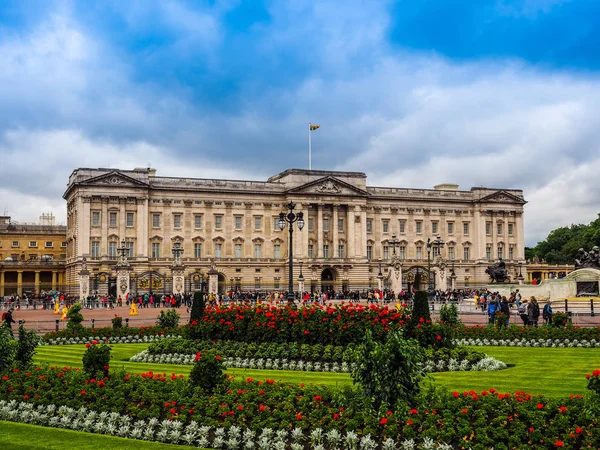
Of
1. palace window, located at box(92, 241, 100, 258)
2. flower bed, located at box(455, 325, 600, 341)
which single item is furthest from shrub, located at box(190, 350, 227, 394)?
palace window, located at box(92, 241, 100, 258)

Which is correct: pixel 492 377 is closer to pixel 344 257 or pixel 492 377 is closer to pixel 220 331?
pixel 220 331

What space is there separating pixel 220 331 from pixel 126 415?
355 inches

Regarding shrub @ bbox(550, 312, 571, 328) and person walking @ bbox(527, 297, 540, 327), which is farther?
person walking @ bbox(527, 297, 540, 327)

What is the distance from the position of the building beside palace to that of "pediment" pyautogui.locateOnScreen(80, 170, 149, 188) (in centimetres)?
1495

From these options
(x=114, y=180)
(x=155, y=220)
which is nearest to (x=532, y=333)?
(x=114, y=180)

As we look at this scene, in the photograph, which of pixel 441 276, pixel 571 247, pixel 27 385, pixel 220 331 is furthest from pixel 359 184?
pixel 27 385

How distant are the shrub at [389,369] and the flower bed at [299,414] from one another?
0.95 ft

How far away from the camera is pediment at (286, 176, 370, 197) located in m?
84.9

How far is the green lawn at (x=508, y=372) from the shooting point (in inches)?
613

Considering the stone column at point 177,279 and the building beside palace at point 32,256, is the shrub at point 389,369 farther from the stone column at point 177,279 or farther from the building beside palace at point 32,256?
the building beside palace at point 32,256

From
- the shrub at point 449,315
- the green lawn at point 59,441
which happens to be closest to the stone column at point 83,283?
the shrub at point 449,315

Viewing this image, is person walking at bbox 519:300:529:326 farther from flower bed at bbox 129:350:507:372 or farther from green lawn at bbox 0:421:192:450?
green lawn at bbox 0:421:192:450

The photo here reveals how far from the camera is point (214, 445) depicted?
11.6 meters

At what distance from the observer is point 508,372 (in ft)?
58.5
